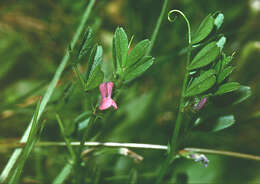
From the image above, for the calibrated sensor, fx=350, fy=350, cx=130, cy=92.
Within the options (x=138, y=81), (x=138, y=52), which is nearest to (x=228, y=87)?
(x=138, y=52)

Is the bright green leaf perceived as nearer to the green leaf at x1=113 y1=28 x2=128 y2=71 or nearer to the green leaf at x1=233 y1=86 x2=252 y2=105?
the green leaf at x1=113 y1=28 x2=128 y2=71

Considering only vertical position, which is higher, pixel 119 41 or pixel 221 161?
pixel 119 41

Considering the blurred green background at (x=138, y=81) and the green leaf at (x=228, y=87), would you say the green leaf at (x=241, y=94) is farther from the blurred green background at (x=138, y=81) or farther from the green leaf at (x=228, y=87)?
the blurred green background at (x=138, y=81)

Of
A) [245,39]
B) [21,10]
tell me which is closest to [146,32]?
[245,39]

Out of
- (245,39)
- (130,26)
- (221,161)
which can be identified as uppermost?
(130,26)

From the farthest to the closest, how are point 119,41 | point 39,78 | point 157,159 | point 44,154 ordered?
point 39,78, point 157,159, point 44,154, point 119,41

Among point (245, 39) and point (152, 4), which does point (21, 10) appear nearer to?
point (152, 4)
